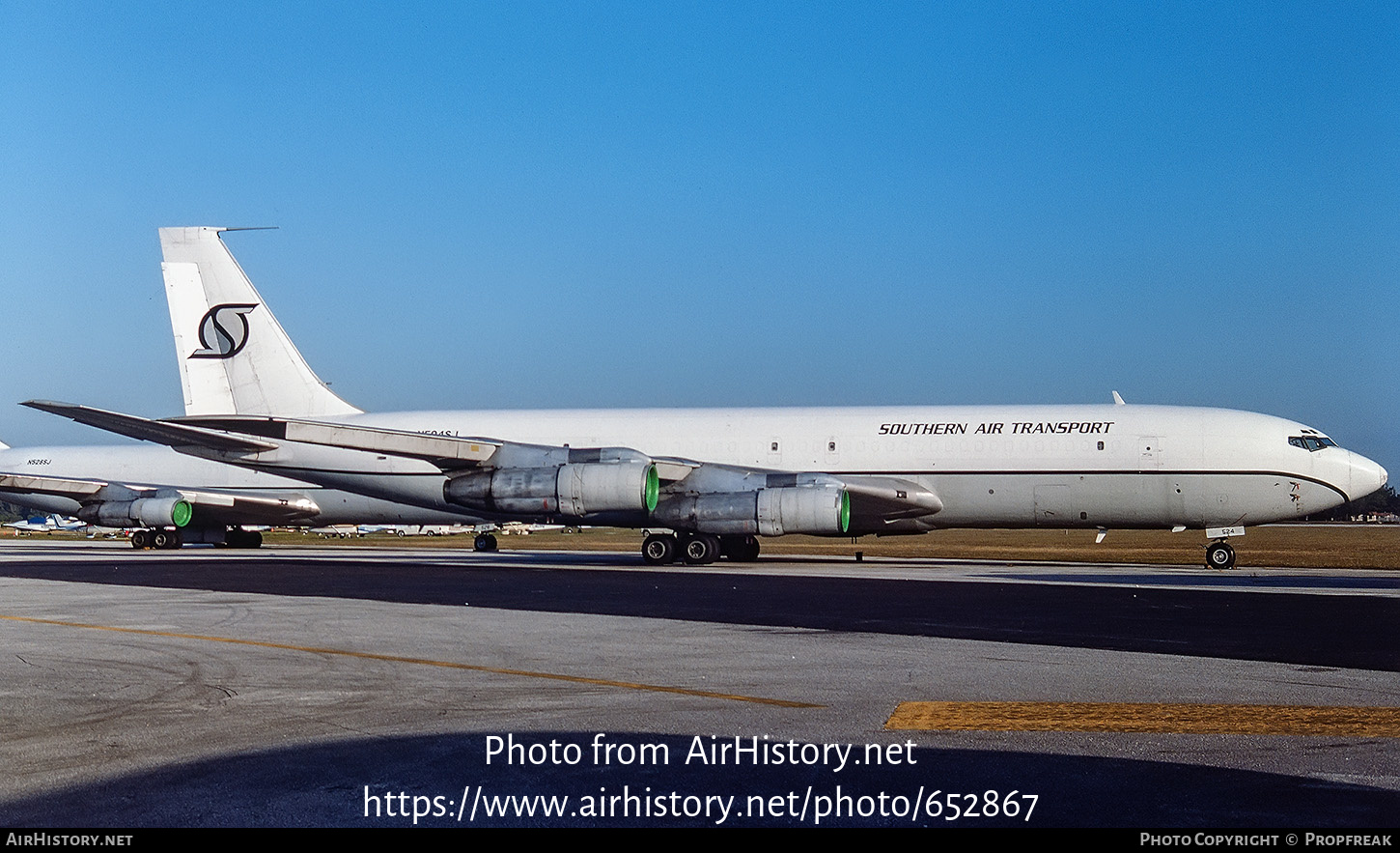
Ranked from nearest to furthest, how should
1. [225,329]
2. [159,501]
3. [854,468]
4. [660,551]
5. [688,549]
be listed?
[688,549] → [660,551] → [854,468] → [225,329] → [159,501]

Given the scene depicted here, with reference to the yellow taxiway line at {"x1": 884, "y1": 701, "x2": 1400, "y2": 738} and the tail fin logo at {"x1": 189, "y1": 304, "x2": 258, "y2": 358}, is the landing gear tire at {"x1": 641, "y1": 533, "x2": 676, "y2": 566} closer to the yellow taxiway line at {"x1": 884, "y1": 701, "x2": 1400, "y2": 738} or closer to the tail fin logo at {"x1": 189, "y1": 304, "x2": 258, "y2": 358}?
the tail fin logo at {"x1": 189, "y1": 304, "x2": 258, "y2": 358}

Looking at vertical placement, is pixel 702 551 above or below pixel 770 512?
below

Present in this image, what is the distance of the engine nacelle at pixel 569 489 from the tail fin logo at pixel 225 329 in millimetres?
11286

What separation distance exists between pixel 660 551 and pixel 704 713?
25285mm

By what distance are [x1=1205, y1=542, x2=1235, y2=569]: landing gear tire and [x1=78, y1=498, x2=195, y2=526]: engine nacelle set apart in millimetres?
37069

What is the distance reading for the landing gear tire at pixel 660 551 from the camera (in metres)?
33.9

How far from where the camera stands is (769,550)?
45.8 meters

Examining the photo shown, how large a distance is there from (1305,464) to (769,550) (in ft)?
62.6

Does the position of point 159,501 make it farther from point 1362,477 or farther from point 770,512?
point 1362,477

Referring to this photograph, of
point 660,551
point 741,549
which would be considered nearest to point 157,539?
point 660,551

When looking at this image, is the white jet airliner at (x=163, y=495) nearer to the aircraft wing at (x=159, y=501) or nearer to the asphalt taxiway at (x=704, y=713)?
the aircraft wing at (x=159, y=501)

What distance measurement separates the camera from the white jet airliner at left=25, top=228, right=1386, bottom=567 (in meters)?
32.2

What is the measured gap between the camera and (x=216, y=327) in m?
40.0

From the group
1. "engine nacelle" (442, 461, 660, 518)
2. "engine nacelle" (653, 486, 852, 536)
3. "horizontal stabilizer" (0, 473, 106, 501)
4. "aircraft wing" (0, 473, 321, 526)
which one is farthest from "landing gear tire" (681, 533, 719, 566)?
"horizontal stabilizer" (0, 473, 106, 501)
